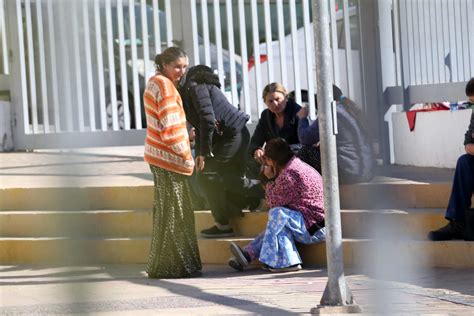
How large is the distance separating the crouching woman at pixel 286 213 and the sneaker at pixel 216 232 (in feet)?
1.75

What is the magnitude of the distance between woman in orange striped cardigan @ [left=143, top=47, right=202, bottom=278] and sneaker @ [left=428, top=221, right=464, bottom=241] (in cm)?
156

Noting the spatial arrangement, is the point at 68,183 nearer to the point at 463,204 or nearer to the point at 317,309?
the point at 317,309

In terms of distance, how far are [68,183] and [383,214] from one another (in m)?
0.76

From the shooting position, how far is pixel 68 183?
→ 1.38 metres

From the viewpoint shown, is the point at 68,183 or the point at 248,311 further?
the point at 248,311

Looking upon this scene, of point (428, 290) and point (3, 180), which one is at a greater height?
point (3, 180)

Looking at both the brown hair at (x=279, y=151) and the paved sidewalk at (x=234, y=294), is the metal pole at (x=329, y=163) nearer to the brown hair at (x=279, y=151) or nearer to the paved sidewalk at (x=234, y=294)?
the paved sidewalk at (x=234, y=294)

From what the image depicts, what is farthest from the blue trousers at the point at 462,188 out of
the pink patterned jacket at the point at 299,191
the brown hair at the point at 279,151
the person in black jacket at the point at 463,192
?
the brown hair at the point at 279,151

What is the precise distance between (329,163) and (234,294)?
127 centimetres

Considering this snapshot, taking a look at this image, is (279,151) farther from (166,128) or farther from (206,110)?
(166,128)

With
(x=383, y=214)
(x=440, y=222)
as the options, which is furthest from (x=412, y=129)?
(x=383, y=214)

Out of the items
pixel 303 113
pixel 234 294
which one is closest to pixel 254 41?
pixel 303 113

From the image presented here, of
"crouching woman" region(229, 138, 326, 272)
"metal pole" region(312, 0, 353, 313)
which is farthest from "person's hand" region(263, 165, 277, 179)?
"metal pole" region(312, 0, 353, 313)

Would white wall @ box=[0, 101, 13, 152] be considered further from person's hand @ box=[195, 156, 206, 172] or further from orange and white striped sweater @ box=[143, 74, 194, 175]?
orange and white striped sweater @ box=[143, 74, 194, 175]
